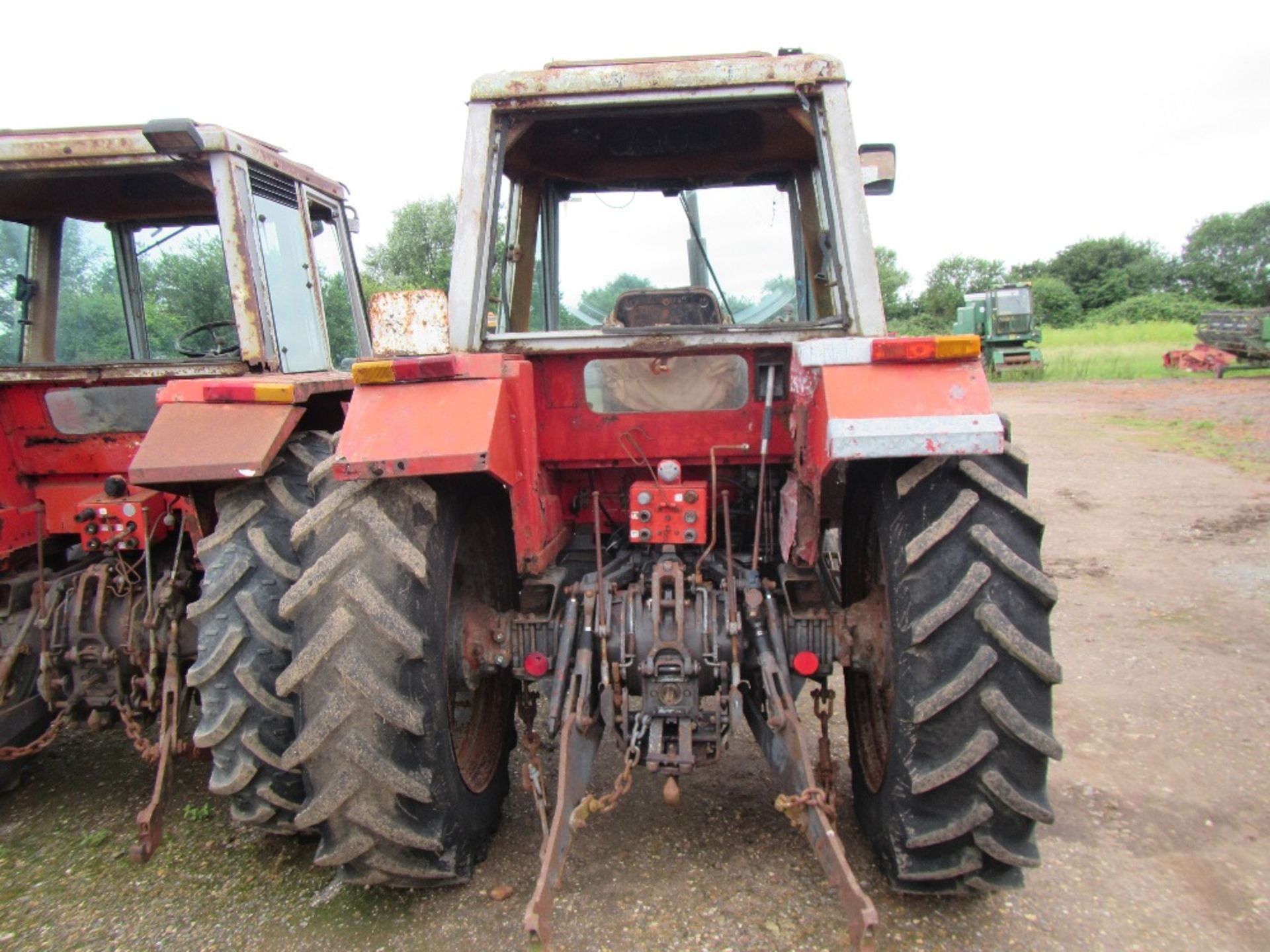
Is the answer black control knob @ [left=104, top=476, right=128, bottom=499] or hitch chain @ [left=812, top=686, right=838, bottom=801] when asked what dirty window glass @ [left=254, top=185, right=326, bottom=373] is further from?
hitch chain @ [left=812, top=686, right=838, bottom=801]

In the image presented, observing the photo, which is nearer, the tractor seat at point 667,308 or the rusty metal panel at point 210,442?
the rusty metal panel at point 210,442

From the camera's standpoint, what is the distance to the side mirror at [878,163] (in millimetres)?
2869

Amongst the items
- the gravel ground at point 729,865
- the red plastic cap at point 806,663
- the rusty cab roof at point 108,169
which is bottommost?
the gravel ground at point 729,865

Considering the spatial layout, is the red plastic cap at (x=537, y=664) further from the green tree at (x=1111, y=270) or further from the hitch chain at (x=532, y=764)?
the green tree at (x=1111, y=270)

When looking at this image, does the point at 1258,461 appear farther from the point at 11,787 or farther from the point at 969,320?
the point at 969,320

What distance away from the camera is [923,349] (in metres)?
2.27

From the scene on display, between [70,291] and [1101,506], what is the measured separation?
8.49m

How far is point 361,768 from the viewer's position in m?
2.30

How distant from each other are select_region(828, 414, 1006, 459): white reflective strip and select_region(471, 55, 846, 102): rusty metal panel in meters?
1.29

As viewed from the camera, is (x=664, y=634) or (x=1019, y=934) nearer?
(x=1019, y=934)

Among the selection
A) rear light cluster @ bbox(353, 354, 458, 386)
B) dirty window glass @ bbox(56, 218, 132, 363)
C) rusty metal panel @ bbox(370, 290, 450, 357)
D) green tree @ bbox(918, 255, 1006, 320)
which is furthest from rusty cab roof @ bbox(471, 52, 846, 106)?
green tree @ bbox(918, 255, 1006, 320)

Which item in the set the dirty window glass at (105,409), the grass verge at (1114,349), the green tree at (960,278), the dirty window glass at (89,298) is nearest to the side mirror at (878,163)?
the dirty window glass at (105,409)

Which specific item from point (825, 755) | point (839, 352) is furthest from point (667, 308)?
point (825, 755)

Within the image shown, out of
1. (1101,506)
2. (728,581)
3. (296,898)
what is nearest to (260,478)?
(296,898)
